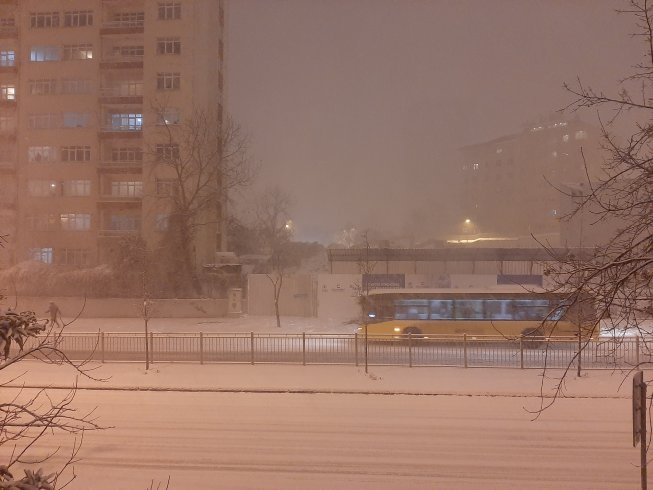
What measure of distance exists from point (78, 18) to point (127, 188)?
A: 1337 cm

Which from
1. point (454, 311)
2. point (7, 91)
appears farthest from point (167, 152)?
point (454, 311)

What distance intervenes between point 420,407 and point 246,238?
5093 cm

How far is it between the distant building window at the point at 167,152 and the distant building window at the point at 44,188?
8.64m

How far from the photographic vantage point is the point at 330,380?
16594mm

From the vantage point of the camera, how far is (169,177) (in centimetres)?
4366

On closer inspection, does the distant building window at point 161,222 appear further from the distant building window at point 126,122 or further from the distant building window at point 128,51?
the distant building window at point 128,51

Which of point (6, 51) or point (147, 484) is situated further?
point (6, 51)

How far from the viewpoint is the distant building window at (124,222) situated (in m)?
44.8

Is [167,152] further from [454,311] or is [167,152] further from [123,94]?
[454,311]

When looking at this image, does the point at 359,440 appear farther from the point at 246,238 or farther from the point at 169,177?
the point at 246,238

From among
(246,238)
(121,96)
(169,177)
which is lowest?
(246,238)

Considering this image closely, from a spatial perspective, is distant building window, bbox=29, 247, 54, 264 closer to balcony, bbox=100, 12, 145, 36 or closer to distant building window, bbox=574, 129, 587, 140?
balcony, bbox=100, 12, 145, 36

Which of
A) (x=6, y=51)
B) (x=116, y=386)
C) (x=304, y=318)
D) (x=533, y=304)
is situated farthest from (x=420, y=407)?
(x=6, y=51)

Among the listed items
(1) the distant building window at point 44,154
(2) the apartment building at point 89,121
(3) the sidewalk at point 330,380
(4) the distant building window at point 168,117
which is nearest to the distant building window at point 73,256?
(2) the apartment building at point 89,121
